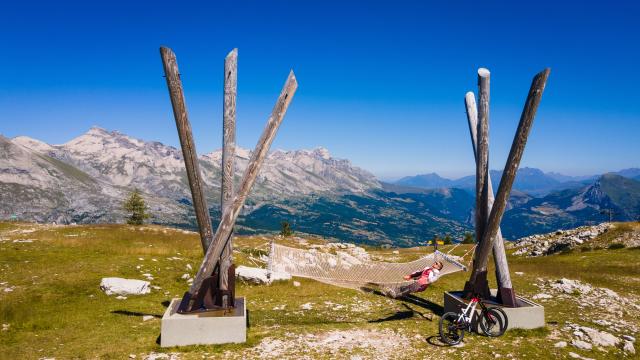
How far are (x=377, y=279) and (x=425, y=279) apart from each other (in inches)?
325

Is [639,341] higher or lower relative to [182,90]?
lower

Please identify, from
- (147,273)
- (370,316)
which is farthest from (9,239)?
(370,316)

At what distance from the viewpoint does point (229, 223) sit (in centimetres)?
1060

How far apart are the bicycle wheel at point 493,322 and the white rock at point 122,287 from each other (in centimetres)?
1349

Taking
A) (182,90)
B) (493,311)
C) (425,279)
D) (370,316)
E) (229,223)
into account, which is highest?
(182,90)

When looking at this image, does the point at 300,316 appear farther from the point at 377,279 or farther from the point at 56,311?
the point at 56,311

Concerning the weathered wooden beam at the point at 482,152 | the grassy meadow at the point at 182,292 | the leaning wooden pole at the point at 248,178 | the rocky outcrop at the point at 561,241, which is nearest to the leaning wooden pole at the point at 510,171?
the weathered wooden beam at the point at 482,152

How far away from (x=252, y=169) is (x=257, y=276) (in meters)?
10.2

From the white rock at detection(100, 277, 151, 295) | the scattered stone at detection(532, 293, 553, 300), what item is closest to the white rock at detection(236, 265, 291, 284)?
the white rock at detection(100, 277, 151, 295)

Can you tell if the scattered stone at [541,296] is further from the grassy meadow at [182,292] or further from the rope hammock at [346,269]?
the rope hammock at [346,269]

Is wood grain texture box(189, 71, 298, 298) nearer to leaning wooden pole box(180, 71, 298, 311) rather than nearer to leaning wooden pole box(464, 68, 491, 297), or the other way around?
leaning wooden pole box(180, 71, 298, 311)

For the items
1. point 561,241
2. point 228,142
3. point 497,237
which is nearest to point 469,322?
point 497,237

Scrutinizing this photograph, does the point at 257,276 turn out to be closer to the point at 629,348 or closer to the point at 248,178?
the point at 248,178

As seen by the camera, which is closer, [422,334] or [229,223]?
[229,223]
